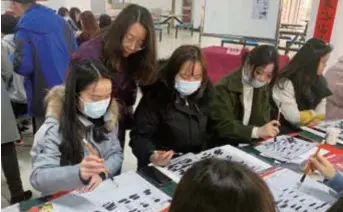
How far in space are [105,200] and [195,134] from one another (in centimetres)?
65

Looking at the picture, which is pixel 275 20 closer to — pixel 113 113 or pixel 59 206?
pixel 113 113

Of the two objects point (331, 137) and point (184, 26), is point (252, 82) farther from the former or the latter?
point (184, 26)

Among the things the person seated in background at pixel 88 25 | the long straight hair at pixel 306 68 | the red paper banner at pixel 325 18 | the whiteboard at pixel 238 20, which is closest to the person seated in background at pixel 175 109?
the long straight hair at pixel 306 68

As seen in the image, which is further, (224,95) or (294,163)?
(224,95)

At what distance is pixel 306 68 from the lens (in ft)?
7.02

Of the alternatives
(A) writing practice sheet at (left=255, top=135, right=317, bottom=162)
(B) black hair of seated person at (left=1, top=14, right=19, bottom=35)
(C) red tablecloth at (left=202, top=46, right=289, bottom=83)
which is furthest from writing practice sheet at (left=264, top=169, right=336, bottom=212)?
(C) red tablecloth at (left=202, top=46, right=289, bottom=83)

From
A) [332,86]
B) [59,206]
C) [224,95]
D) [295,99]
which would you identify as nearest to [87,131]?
[59,206]

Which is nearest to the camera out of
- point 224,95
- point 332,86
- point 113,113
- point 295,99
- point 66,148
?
point 66,148

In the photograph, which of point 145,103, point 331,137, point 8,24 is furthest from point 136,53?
point 8,24

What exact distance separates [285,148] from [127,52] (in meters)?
0.88

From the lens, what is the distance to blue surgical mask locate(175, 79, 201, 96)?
60.9 inches

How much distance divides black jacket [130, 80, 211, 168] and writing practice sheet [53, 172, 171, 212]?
1.09 feet

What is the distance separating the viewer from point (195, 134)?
1647mm

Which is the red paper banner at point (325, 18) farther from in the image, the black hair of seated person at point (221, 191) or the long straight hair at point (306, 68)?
the black hair of seated person at point (221, 191)
